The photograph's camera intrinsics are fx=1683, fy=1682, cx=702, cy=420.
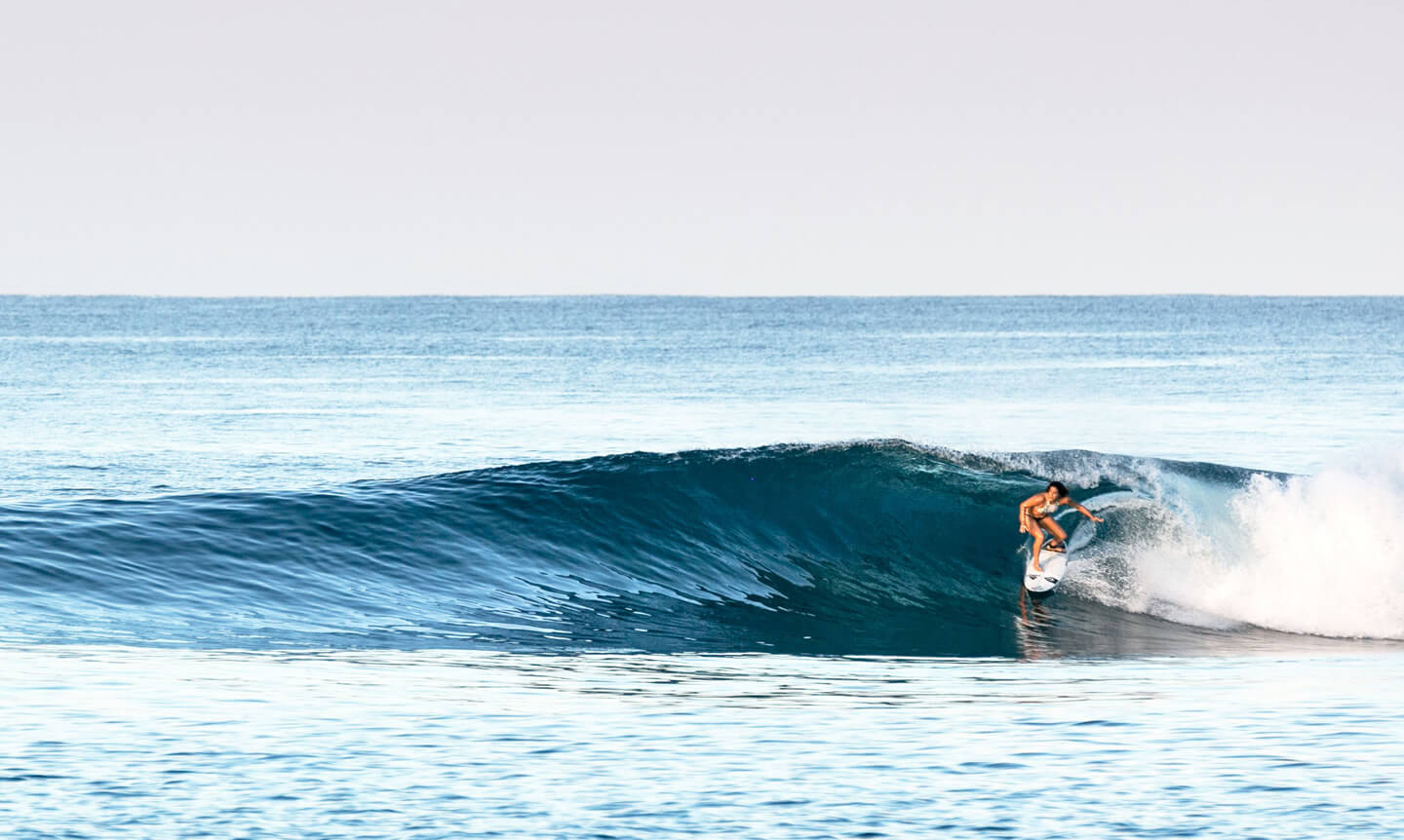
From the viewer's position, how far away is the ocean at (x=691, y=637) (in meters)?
10.3

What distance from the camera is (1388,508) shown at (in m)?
22.1

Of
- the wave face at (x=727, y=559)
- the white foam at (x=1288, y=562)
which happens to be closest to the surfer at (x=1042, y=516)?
the wave face at (x=727, y=559)

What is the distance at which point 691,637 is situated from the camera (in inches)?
693

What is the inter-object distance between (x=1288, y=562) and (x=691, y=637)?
817 centimetres

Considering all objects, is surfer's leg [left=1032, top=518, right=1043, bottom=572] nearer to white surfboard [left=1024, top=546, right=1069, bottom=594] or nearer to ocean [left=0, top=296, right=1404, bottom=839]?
white surfboard [left=1024, top=546, right=1069, bottom=594]

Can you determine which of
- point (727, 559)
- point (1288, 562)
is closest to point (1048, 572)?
point (1288, 562)

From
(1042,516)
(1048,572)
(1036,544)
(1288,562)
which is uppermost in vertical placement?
(1042,516)

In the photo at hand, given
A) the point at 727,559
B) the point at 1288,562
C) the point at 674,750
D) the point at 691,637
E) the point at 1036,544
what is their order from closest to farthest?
the point at 674,750, the point at 691,637, the point at 1036,544, the point at 1288,562, the point at 727,559

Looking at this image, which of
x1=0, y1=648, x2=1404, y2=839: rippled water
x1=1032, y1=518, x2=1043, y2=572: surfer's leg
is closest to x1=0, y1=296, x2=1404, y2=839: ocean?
x1=0, y1=648, x2=1404, y2=839: rippled water

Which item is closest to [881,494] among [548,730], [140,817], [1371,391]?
[548,730]

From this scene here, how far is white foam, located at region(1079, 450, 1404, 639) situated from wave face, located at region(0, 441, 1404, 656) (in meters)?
0.04

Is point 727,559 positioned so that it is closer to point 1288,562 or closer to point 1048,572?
point 1048,572

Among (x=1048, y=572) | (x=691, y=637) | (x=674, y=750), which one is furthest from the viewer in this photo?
(x=1048, y=572)

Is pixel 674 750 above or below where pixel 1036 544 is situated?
below
